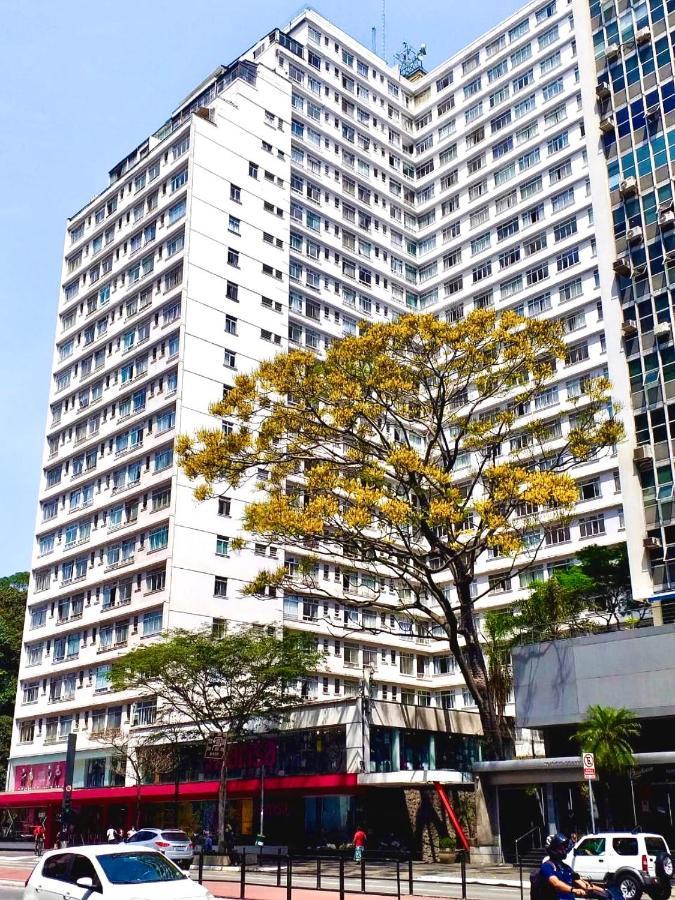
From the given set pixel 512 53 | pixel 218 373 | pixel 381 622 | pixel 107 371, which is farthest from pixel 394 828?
pixel 512 53

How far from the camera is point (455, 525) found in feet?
114

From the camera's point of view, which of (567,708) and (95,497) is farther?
(95,497)

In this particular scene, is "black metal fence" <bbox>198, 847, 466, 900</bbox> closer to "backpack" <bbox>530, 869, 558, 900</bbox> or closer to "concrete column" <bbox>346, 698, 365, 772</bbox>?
"concrete column" <bbox>346, 698, 365, 772</bbox>

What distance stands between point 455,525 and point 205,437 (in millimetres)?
10281

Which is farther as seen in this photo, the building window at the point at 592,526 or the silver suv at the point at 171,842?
the building window at the point at 592,526

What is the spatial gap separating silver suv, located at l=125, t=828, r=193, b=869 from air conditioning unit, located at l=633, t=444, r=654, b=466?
920 inches

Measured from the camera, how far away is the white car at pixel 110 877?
12703 millimetres

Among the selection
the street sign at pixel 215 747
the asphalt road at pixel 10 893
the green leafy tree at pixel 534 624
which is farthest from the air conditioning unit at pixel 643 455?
the asphalt road at pixel 10 893

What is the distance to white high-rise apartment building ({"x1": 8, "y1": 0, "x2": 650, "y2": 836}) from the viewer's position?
5819 centimetres

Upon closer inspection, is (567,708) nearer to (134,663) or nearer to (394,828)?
(394,828)

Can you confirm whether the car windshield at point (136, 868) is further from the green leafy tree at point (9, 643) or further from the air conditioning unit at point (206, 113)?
the air conditioning unit at point (206, 113)

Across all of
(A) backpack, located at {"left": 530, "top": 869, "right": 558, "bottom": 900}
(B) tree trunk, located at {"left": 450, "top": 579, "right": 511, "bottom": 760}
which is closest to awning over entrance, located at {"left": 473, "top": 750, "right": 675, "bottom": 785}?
(B) tree trunk, located at {"left": 450, "top": 579, "right": 511, "bottom": 760}

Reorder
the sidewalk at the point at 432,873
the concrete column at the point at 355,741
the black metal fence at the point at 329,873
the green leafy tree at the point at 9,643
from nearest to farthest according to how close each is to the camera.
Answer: the black metal fence at the point at 329,873 < the sidewalk at the point at 432,873 < the concrete column at the point at 355,741 < the green leafy tree at the point at 9,643

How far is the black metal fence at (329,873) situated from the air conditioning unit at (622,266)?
994 inches
